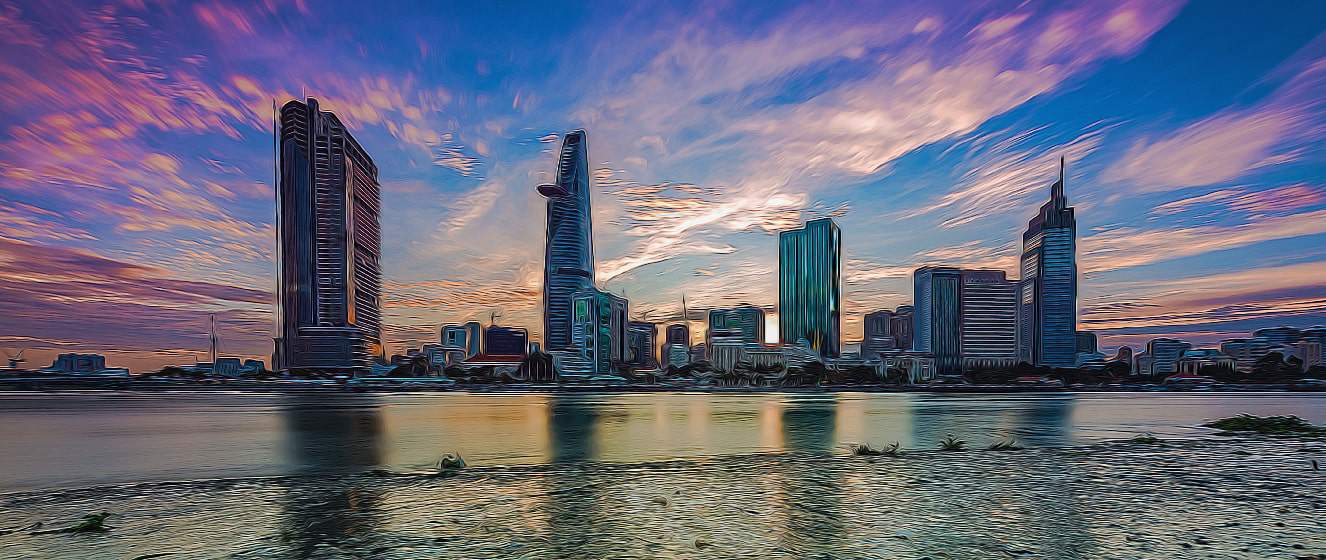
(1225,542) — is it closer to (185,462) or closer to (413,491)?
(413,491)

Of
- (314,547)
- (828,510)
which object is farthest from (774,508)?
(314,547)

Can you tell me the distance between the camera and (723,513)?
1717 centimetres

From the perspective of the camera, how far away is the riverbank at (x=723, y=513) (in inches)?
543

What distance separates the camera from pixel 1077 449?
3344cm

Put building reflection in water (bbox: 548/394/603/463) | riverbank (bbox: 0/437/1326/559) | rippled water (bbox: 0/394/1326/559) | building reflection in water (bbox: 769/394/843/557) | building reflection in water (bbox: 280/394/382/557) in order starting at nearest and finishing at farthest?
riverbank (bbox: 0/437/1326/559) → rippled water (bbox: 0/394/1326/559) → building reflection in water (bbox: 769/394/843/557) → building reflection in water (bbox: 280/394/382/557) → building reflection in water (bbox: 548/394/603/463)

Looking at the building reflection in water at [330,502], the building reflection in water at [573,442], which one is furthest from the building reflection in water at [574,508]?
the building reflection in water at [330,502]

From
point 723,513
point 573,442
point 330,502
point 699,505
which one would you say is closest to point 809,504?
point 723,513

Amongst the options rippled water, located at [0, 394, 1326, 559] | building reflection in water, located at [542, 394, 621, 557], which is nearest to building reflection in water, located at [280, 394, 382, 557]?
rippled water, located at [0, 394, 1326, 559]

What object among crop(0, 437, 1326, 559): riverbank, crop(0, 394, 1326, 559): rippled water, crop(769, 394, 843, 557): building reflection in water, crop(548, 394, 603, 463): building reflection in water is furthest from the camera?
crop(548, 394, 603, 463): building reflection in water

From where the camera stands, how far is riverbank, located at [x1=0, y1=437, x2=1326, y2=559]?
1378cm

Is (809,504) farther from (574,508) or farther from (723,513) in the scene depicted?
(574,508)

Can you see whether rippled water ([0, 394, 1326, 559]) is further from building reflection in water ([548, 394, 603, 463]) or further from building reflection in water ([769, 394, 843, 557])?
building reflection in water ([548, 394, 603, 463])

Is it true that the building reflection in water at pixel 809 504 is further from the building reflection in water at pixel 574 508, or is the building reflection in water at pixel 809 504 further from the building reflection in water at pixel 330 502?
the building reflection in water at pixel 330 502

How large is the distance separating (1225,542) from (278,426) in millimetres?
69970
